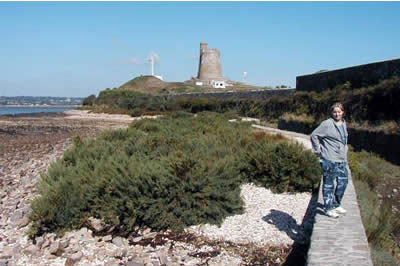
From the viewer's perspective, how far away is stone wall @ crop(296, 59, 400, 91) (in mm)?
16984

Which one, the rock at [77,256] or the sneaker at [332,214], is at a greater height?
the sneaker at [332,214]

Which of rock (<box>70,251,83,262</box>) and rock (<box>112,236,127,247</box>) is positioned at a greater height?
rock (<box>112,236,127,247</box>)

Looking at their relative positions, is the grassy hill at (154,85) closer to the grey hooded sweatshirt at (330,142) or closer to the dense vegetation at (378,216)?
the dense vegetation at (378,216)

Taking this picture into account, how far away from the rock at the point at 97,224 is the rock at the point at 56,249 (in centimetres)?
60

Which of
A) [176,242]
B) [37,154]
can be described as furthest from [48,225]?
[37,154]

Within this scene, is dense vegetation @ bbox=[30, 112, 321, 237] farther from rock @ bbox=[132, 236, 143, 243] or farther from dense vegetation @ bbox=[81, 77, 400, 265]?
dense vegetation @ bbox=[81, 77, 400, 265]

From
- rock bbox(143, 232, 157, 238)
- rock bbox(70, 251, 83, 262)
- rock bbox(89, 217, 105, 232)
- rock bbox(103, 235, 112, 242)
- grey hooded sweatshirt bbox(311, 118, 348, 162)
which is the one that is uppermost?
grey hooded sweatshirt bbox(311, 118, 348, 162)

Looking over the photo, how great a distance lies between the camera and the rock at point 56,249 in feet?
19.4

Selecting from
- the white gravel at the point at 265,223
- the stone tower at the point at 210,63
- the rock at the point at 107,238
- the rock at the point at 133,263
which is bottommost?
the rock at the point at 133,263

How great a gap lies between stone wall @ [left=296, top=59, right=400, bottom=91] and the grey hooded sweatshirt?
12474 mm

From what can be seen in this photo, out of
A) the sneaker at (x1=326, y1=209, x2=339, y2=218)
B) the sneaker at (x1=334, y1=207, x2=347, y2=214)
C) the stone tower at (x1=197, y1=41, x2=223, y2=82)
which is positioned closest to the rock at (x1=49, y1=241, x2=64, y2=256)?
the sneaker at (x1=326, y1=209, x2=339, y2=218)

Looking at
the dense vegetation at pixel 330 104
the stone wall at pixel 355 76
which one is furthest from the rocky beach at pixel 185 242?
the stone wall at pixel 355 76

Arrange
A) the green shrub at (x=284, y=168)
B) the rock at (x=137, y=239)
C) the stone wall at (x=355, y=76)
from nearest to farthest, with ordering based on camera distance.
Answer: the rock at (x=137, y=239) → the green shrub at (x=284, y=168) → the stone wall at (x=355, y=76)

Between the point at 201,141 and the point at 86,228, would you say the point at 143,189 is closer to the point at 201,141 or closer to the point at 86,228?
the point at 86,228
